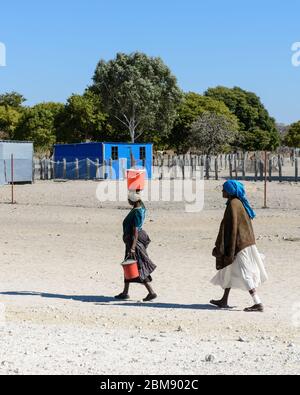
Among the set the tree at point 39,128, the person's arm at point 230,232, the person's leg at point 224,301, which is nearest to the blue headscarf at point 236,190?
the person's arm at point 230,232

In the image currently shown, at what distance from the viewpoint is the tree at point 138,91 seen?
61906mm

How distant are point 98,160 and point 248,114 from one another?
57.1 metres

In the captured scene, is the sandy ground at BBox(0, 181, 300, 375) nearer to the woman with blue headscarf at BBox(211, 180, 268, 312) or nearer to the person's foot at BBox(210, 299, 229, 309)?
the person's foot at BBox(210, 299, 229, 309)

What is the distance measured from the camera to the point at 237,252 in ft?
27.5

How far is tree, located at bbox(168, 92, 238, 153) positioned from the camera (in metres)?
75.2

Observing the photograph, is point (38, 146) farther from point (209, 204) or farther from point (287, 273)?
point (287, 273)

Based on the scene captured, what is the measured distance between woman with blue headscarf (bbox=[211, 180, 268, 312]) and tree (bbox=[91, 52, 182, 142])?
175ft

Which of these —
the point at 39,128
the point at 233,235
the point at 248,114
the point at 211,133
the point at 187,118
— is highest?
the point at 248,114

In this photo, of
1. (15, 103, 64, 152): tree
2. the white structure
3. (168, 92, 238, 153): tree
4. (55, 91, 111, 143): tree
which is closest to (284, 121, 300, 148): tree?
(168, 92, 238, 153): tree

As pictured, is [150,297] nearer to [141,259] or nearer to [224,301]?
[141,259]

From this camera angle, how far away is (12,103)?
10019 centimetres

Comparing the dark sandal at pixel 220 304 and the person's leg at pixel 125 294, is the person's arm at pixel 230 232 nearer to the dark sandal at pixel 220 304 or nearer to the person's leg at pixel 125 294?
the dark sandal at pixel 220 304

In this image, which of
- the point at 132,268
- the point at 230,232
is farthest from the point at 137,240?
the point at 230,232

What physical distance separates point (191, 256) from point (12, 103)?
9025cm
